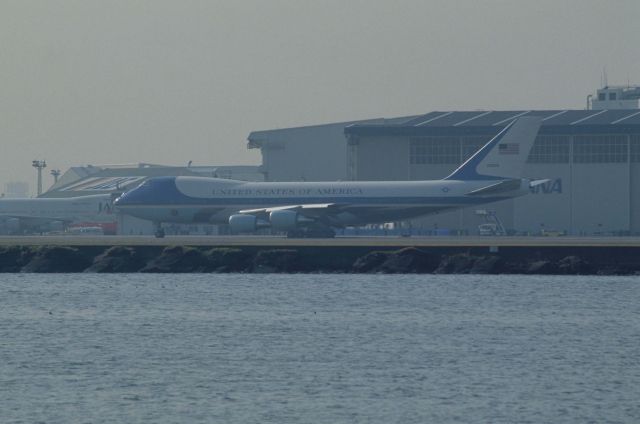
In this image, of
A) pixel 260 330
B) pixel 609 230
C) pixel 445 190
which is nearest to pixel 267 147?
pixel 609 230

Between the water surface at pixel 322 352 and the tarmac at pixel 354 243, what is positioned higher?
the tarmac at pixel 354 243

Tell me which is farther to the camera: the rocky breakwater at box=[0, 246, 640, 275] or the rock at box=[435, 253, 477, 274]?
the rock at box=[435, 253, 477, 274]

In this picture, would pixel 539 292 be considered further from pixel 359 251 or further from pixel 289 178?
pixel 289 178

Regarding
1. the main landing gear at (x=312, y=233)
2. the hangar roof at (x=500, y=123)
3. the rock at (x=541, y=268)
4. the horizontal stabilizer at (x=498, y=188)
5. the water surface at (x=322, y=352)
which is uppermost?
the hangar roof at (x=500, y=123)

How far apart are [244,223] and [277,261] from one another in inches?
972

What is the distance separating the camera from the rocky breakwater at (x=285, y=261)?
192 ft

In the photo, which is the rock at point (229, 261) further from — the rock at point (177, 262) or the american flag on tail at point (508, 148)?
the american flag on tail at point (508, 148)

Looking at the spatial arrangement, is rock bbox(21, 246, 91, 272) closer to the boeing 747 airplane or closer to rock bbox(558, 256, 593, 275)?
rock bbox(558, 256, 593, 275)

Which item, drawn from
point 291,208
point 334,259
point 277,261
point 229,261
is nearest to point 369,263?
point 334,259

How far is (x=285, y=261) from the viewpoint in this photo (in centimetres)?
6006

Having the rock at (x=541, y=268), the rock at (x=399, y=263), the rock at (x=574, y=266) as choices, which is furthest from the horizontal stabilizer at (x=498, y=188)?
the rock at (x=541, y=268)

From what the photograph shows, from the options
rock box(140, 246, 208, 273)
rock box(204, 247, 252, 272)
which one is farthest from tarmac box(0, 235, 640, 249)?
rock box(140, 246, 208, 273)

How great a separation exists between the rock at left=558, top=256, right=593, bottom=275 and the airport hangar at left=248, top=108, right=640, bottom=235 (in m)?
44.6

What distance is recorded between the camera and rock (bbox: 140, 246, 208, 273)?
202ft
